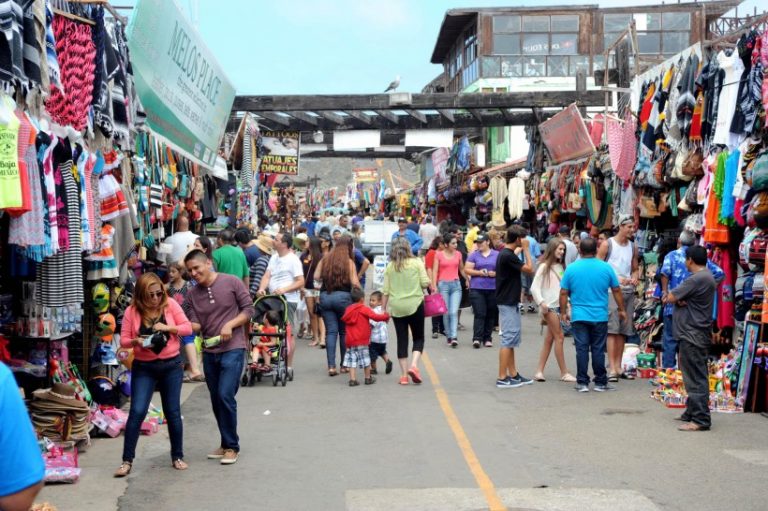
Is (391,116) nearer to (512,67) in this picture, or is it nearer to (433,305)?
(433,305)

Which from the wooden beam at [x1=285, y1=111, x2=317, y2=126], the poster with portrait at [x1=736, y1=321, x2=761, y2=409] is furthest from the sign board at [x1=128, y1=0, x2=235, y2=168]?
the wooden beam at [x1=285, y1=111, x2=317, y2=126]

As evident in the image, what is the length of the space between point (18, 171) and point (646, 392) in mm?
7902

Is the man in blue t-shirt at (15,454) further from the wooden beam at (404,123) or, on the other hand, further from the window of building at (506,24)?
the window of building at (506,24)

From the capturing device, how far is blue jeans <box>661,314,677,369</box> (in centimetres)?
1270

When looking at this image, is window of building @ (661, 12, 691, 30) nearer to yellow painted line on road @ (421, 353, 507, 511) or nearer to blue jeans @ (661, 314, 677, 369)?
blue jeans @ (661, 314, 677, 369)

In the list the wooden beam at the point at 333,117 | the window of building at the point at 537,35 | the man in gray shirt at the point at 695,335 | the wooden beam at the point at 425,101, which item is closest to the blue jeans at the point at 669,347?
the man in gray shirt at the point at 695,335

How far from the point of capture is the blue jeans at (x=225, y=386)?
838 centimetres

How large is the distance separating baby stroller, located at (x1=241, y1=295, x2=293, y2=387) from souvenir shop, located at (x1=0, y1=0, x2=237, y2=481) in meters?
1.81

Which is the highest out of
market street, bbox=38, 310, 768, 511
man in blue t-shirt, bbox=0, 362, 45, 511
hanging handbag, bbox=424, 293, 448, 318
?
man in blue t-shirt, bbox=0, 362, 45, 511

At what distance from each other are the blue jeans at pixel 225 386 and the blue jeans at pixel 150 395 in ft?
1.08

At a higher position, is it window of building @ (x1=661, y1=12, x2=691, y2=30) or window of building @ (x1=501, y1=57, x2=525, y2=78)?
window of building @ (x1=661, y1=12, x2=691, y2=30)

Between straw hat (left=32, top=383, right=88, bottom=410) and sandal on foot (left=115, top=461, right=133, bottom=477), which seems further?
straw hat (left=32, top=383, right=88, bottom=410)

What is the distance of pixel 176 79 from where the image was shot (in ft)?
45.4

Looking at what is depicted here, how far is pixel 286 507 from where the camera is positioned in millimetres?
6969
